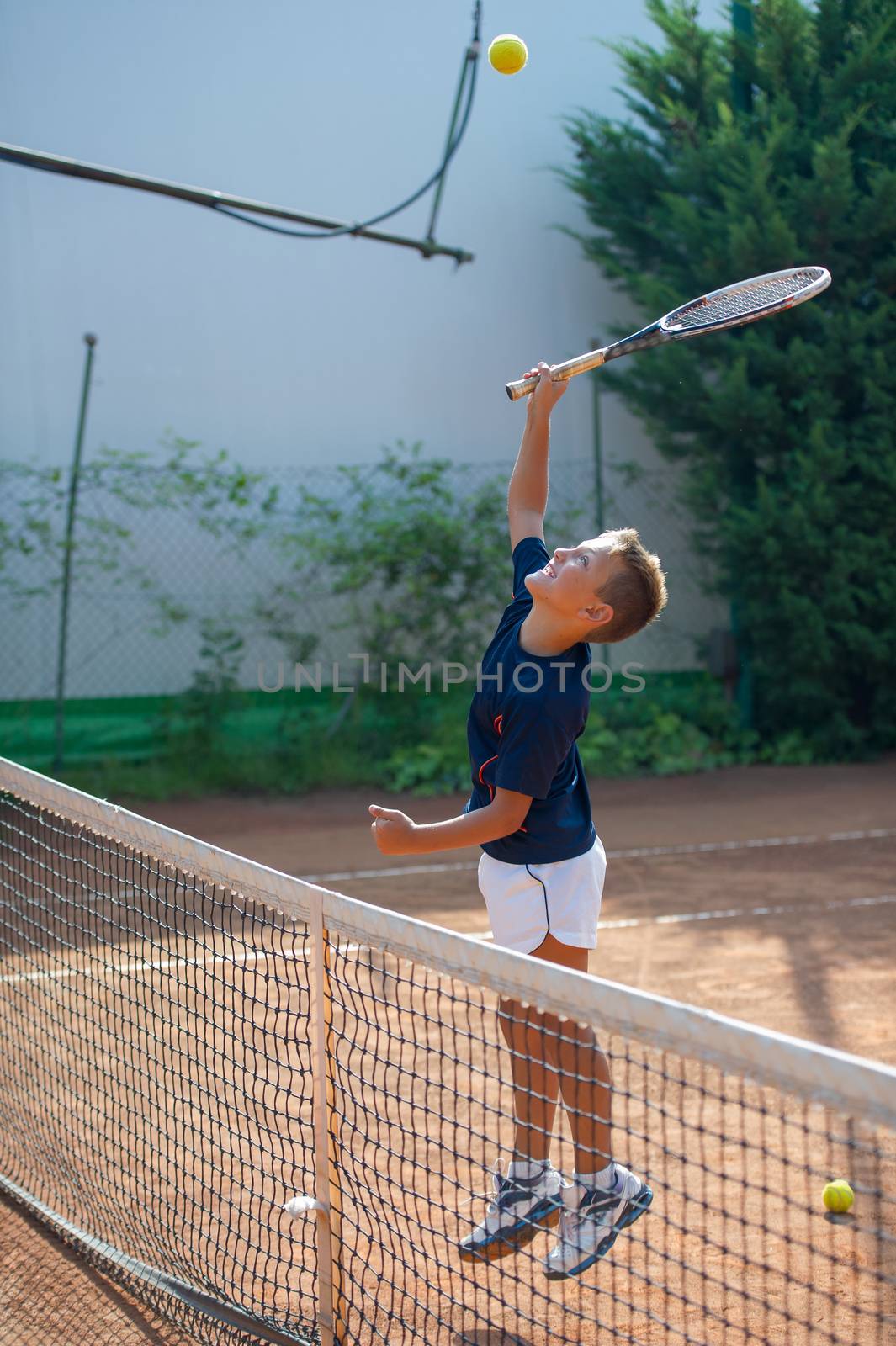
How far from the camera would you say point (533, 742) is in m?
2.47

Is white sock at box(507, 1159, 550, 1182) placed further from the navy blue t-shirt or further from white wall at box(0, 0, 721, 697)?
white wall at box(0, 0, 721, 697)

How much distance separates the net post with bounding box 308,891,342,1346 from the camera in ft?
7.61

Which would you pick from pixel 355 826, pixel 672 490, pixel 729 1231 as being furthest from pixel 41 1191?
pixel 672 490

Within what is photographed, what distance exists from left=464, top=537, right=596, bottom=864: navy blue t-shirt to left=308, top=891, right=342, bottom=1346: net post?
19.5 inches

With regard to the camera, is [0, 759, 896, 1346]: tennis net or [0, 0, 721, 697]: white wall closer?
[0, 759, 896, 1346]: tennis net

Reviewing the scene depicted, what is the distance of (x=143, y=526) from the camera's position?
930cm

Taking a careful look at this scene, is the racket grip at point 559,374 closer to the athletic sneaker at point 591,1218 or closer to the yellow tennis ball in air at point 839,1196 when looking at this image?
the athletic sneaker at point 591,1218

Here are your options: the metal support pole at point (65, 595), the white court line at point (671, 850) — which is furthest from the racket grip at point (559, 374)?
the metal support pole at point (65, 595)

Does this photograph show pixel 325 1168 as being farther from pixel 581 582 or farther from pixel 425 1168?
pixel 581 582

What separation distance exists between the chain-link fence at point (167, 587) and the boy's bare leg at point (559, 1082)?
691 centimetres

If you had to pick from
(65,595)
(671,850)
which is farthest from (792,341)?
(65,595)

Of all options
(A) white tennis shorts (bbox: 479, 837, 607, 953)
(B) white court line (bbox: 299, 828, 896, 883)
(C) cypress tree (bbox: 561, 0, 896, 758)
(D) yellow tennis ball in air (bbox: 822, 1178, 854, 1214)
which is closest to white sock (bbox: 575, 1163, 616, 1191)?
(A) white tennis shorts (bbox: 479, 837, 607, 953)

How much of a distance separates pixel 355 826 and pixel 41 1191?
4.57 m

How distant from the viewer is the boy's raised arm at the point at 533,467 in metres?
3.05
